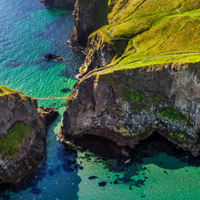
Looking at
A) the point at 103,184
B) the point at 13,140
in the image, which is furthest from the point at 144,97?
the point at 13,140

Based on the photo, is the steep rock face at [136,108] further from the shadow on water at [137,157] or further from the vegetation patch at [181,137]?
the shadow on water at [137,157]

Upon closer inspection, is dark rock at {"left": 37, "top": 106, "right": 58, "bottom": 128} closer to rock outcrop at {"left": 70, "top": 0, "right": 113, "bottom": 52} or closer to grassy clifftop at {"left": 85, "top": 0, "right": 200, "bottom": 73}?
grassy clifftop at {"left": 85, "top": 0, "right": 200, "bottom": 73}

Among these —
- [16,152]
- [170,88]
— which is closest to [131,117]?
[170,88]

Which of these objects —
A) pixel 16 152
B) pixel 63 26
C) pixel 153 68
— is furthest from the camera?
pixel 63 26

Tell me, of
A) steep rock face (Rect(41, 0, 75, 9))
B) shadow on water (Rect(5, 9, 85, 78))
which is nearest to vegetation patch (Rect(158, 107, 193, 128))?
shadow on water (Rect(5, 9, 85, 78))

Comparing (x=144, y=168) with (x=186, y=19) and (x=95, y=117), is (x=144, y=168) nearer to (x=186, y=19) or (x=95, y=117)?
(x=95, y=117)
